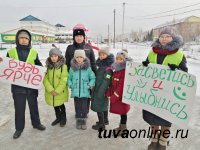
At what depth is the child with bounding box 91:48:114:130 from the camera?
361 centimetres

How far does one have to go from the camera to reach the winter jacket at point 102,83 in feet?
11.8

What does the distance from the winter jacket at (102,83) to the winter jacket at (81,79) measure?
0.36ft

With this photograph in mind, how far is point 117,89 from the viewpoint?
3.45 metres

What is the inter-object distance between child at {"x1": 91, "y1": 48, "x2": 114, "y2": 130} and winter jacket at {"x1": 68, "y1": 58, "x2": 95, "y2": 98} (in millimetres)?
120

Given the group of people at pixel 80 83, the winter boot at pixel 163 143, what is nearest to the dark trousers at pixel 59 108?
the group of people at pixel 80 83

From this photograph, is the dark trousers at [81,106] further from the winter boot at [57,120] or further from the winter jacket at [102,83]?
the winter boot at [57,120]

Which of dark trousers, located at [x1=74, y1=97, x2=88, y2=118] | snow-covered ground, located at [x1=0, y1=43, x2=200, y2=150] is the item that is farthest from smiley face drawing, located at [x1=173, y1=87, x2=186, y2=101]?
dark trousers, located at [x1=74, y1=97, x2=88, y2=118]

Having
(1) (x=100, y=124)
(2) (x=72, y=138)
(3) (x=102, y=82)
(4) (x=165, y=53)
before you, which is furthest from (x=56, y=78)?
(4) (x=165, y=53)

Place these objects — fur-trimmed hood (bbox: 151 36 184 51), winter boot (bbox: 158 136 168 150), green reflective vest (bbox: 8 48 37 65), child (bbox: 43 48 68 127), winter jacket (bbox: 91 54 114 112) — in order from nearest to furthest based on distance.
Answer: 1. fur-trimmed hood (bbox: 151 36 184 51)
2. winter boot (bbox: 158 136 168 150)
3. green reflective vest (bbox: 8 48 37 65)
4. winter jacket (bbox: 91 54 114 112)
5. child (bbox: 43 48 68 127)

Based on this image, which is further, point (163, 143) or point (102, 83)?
point (102, 83)

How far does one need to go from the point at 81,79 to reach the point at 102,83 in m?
0.38

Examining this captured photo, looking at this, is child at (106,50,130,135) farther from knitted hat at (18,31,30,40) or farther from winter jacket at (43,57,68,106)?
knitted hat at (18,31,30,40)

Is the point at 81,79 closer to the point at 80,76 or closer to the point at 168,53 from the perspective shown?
the point at 80,76

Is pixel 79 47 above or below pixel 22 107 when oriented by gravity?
above
